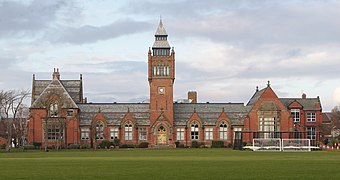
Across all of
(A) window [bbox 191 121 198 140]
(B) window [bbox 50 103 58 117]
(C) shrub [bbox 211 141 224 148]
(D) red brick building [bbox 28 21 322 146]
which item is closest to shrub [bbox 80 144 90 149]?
(D) red brick building [bbox 28 21 322 146]

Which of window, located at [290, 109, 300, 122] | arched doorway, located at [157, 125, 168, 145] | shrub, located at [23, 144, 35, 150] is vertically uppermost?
window, located at [290, 109, 300, 122]

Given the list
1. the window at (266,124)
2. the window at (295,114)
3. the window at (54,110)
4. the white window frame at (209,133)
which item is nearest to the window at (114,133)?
the window at (54,110)

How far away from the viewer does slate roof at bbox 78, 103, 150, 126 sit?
344 ft

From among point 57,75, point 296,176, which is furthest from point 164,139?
point 296,176

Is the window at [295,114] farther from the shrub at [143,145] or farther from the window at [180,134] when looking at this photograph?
the shrub at [143,145]

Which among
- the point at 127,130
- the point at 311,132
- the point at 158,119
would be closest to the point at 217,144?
the point at 158,119

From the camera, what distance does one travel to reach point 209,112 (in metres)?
107

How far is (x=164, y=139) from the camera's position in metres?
104

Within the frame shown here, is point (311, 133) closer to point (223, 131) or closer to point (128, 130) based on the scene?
point (223, 131)

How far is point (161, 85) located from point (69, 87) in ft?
53.3

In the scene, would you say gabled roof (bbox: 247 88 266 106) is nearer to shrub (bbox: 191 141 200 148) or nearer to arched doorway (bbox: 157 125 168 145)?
shrub (bbox: 191 141 200 148)

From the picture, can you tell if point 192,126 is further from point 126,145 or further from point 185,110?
point 126,145

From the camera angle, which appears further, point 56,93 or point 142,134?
point 142,134

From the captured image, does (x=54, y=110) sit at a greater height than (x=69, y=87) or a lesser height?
lesser
